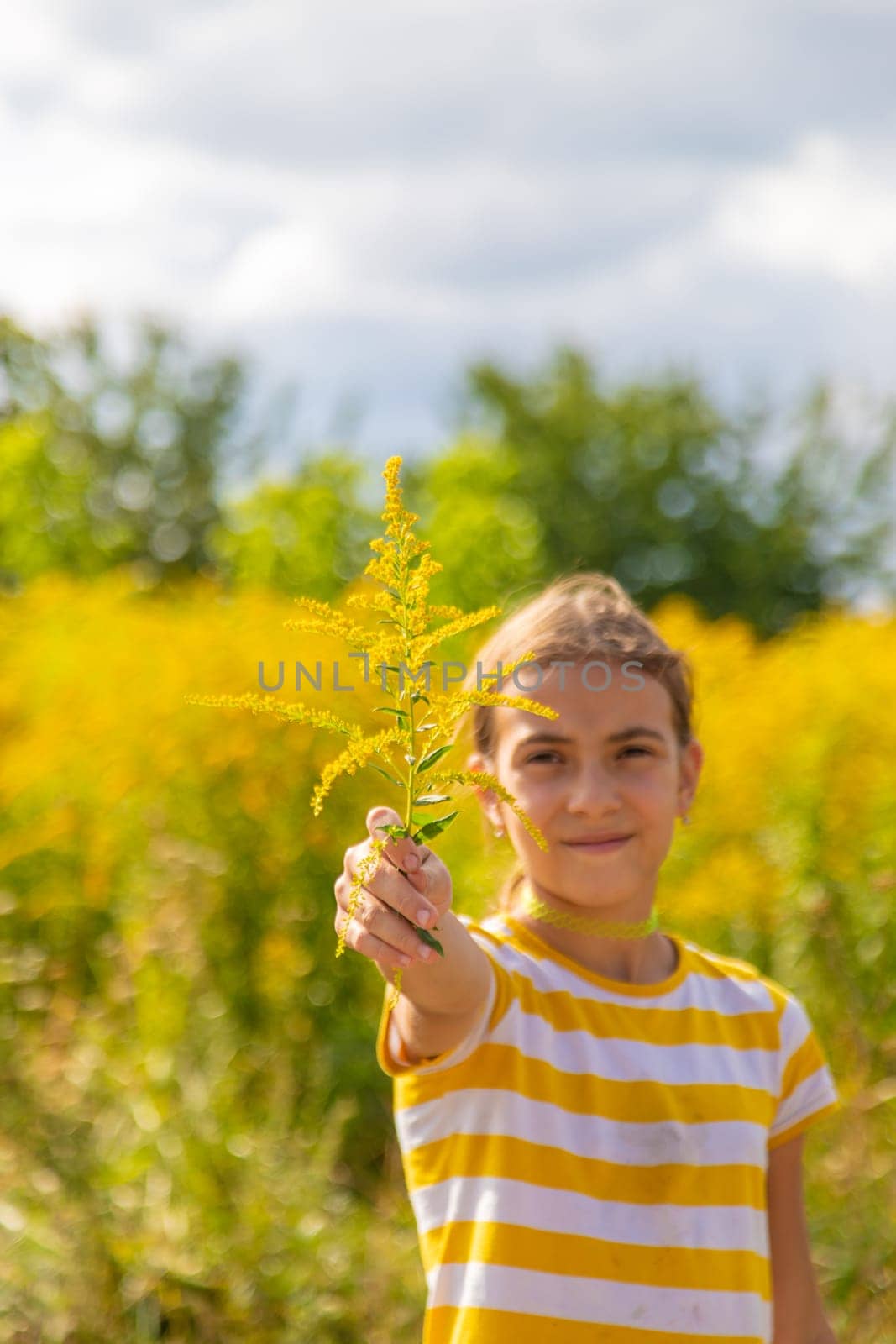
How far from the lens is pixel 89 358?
12.8m

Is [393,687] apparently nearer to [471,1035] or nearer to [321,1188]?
[471,1035]

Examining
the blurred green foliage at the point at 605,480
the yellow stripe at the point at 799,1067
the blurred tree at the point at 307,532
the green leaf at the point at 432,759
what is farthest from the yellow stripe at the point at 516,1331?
the blurred green foliage at the point at 605,480

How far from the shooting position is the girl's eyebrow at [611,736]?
1.43 m

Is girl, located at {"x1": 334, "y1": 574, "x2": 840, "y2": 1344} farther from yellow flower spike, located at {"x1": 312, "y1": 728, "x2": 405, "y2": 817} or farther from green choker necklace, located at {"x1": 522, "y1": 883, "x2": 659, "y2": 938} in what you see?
yellow flower spike, located at {"x1": 312, "y1": 728, "x2": 405, "y2": 817}

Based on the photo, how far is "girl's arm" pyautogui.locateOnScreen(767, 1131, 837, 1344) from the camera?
5.15 feet

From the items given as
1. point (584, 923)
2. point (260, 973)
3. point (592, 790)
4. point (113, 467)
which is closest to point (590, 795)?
point (592, 790)

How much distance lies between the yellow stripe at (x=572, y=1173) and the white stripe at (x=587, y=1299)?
8cm

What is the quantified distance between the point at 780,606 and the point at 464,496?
1169cm

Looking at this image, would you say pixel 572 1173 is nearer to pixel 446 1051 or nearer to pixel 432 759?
pixel 446 1051

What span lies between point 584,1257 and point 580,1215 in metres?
0.04

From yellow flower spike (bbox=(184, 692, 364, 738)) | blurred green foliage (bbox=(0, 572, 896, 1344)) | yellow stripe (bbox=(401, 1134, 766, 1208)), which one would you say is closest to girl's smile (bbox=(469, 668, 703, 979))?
yellow stripe (bbox=(401, 1134, 766, 1208))

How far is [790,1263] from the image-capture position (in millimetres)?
1576

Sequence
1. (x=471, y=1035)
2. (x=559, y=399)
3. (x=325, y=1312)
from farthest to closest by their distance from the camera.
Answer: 1. (x=559, y=399)
2. (x=325, y=1312)
3. (x=471, y=1035)

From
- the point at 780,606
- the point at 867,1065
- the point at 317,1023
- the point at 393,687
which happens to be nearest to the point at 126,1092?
the point at 317,1023
